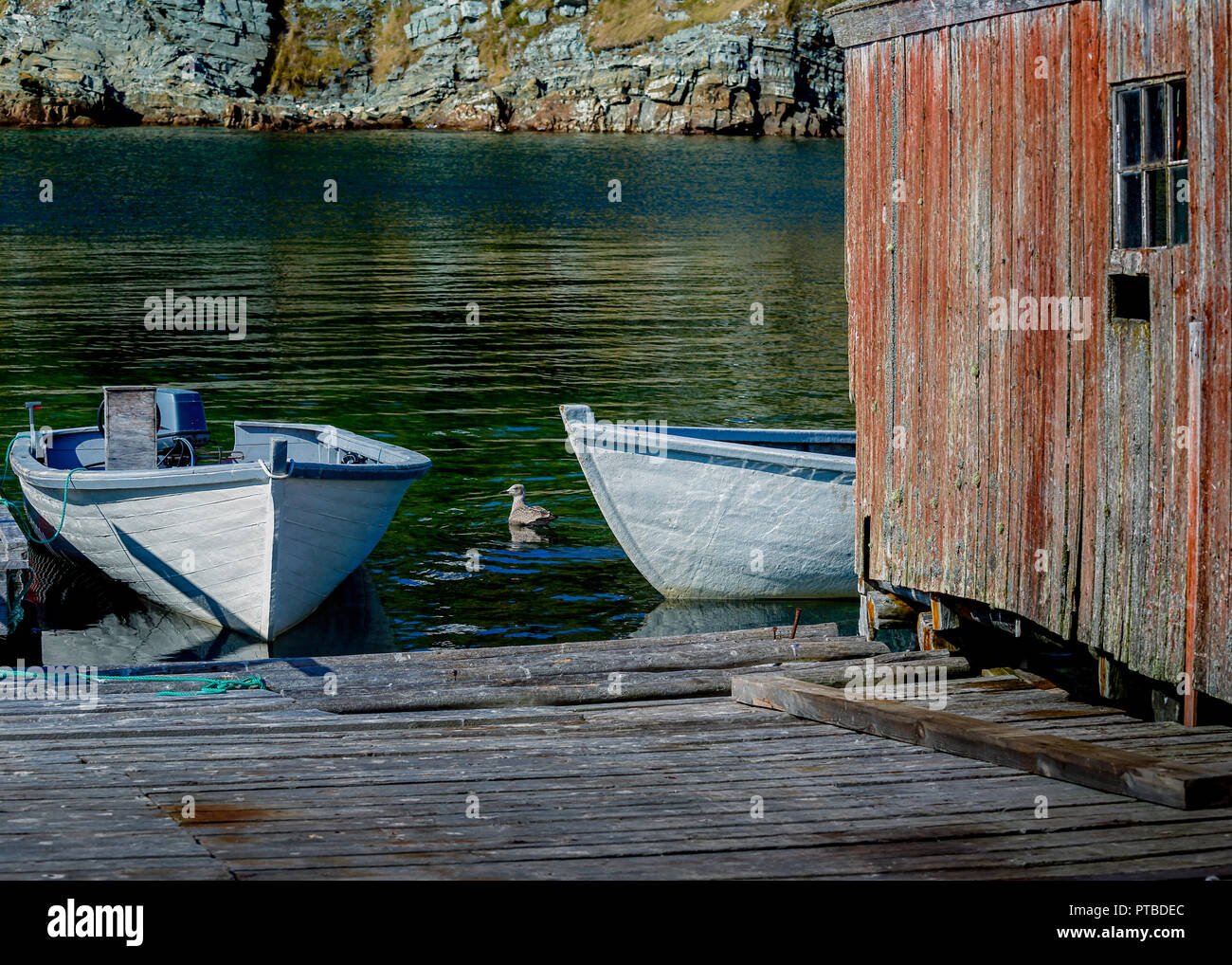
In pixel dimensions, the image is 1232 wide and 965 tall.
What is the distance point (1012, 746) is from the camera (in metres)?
6.50

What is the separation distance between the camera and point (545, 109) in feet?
538

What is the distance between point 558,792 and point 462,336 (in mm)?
27488

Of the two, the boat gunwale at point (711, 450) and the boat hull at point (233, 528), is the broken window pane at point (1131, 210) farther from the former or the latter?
the boat hull at point (233, 528)

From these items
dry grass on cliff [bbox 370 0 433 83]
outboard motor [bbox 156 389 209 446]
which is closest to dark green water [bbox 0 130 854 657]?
outboard motor [bbox 156 389 209 446]

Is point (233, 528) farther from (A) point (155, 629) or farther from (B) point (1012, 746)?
(B) point (1012, 746)

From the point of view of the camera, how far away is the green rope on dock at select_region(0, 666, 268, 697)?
9273 millimetres

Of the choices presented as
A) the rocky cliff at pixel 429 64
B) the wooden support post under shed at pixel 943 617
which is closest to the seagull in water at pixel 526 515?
the wooden support post under shed at pixel 943 617

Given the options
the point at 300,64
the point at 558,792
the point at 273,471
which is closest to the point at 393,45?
the point at 300,64

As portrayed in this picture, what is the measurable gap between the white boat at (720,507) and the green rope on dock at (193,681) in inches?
213

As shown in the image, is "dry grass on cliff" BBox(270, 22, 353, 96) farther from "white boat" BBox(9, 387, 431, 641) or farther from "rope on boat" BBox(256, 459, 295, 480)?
"rope on boat" BBox(256, 459, 295, 480)

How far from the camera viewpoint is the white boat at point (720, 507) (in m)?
14.2

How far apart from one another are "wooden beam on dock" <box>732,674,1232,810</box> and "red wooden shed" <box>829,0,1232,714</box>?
42.2 inches

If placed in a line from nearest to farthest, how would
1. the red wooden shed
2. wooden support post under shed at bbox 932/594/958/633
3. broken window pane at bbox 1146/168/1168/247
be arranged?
the red wooden shed, broken window pane at bbox 1146/168/1168/247, wooden support post under shed at bbox 932/594/958/633
